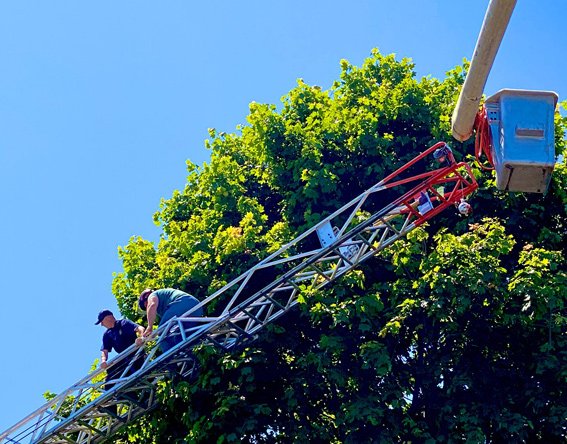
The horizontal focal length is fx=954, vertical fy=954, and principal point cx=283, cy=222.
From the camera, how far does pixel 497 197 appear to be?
16719mm

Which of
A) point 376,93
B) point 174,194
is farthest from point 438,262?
point 174,194

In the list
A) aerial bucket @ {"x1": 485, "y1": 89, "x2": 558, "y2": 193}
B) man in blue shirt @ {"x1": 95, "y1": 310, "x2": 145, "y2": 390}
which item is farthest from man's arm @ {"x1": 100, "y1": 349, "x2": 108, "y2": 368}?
aerial bucket @ {"x1": 485, "y1": 89, "x2": 558, "y2": 193}

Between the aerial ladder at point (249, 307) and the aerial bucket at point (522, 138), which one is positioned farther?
the aerial ladder at point (249, 307)

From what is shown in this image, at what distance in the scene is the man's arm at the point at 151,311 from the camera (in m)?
14.8

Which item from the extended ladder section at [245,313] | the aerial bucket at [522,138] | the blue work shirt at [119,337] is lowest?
the aerial bucket at [522,138]

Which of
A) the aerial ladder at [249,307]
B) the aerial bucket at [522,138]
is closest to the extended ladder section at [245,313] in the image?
the aerial ladder at [249,307]

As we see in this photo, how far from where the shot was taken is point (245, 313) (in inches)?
584

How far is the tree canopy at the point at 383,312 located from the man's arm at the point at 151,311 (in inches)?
37.4

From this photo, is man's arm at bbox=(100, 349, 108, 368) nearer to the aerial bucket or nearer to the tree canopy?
the tree canopy

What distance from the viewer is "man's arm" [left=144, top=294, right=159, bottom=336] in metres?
14.8

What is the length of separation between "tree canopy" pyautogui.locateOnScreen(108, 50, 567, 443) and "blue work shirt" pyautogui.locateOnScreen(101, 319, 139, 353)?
1082mm

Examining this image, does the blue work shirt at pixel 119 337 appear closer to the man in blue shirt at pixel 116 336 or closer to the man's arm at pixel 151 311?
the man in blue shirt at pixel 116 336

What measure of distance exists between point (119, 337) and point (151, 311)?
44.3 inches

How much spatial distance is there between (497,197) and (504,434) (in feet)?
13.9
